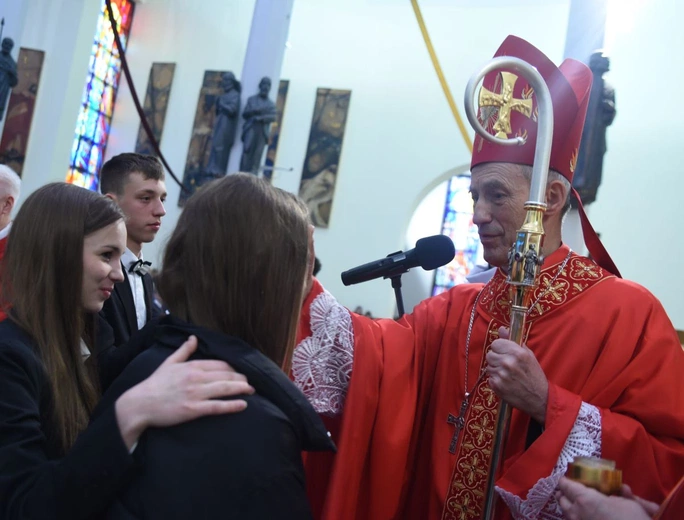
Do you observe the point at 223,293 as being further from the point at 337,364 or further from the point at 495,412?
the point at 495,412

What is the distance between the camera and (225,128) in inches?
375

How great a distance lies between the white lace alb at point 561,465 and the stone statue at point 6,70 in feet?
23.8

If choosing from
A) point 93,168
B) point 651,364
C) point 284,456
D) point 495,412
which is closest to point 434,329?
point 495,412

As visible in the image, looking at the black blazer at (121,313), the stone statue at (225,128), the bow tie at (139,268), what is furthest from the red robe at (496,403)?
the stone statue at (225,128)

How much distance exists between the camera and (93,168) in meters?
13.9

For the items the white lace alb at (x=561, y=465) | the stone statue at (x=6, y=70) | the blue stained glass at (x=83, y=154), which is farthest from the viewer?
the blue stained glass at (x=83, y=154)

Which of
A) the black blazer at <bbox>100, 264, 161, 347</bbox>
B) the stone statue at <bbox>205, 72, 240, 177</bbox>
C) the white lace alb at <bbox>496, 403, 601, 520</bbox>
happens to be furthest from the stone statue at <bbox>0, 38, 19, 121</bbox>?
the white lace alb at <bbox>496, 403, 601, 520</bbox>

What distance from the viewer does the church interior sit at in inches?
431

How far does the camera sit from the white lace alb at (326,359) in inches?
80.7

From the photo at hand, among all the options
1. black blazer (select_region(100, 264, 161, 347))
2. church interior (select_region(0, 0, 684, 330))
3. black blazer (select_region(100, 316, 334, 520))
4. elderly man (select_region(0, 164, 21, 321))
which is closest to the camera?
black blazer (select_region(100, 316, 334, 520))

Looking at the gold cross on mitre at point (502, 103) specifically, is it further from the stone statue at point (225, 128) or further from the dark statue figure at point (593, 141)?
the stone statue at point (225, 128)

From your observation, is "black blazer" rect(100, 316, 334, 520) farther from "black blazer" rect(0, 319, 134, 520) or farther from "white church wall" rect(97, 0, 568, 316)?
"white church wall" rect(97, 0, 568, 316)

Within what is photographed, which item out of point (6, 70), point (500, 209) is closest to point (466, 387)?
point (500, 209)

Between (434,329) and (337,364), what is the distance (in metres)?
0.39
